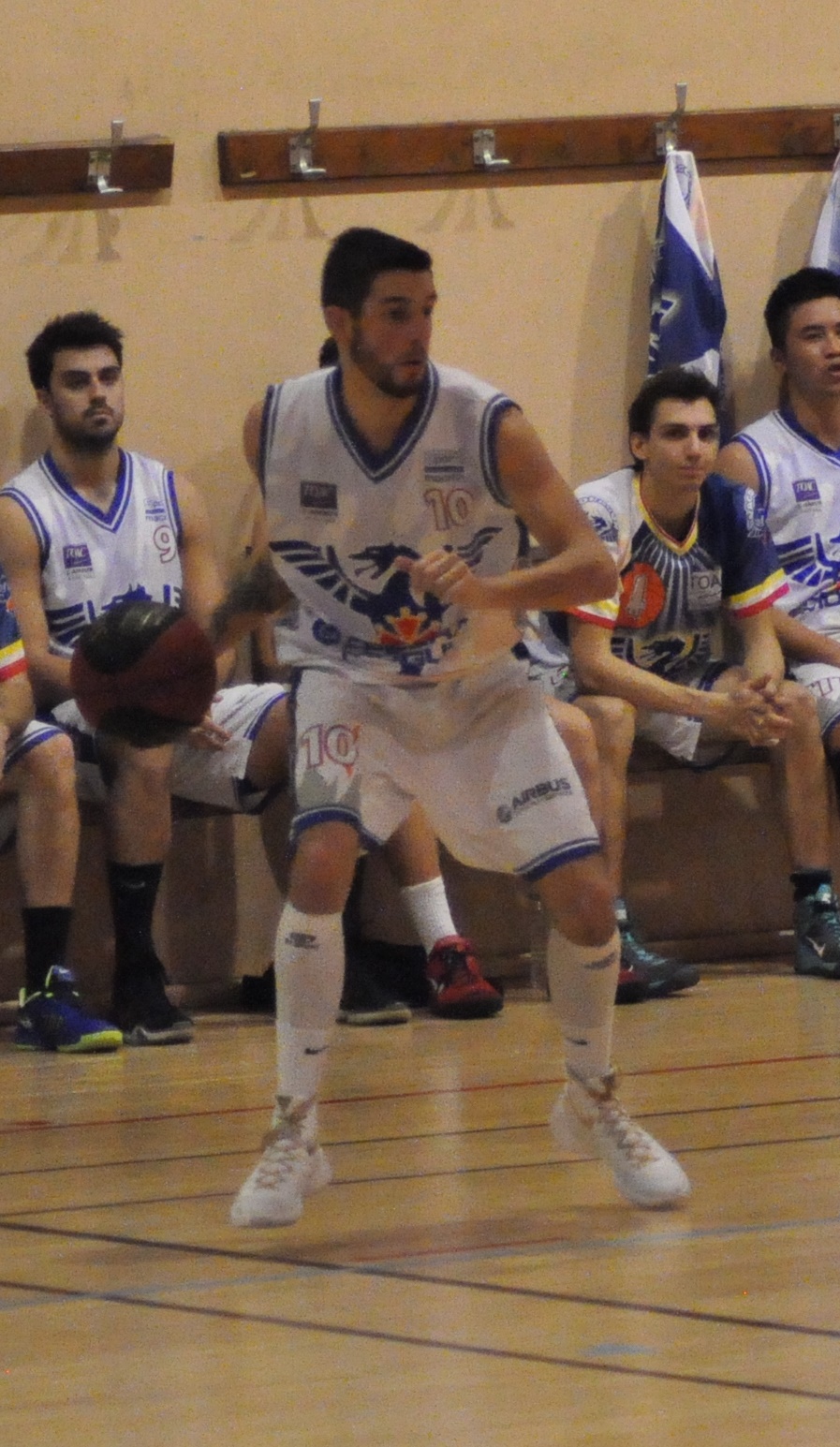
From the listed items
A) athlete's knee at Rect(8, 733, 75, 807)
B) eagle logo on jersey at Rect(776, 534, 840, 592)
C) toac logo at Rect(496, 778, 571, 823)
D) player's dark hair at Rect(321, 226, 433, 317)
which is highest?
player's dark hair at Rect(321, 226, 433, 317)

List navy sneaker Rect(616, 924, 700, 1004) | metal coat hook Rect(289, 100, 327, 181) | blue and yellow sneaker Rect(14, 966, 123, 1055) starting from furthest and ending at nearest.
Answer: metal coat hook Rect(289, 100, 327, 181)
navy sneaker Rect(616, 924, 700, 1004)
blue and yellow sneaker Rect(14, 966, 123, 1055)

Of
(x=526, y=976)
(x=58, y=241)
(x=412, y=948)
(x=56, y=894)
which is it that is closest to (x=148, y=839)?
(x=56, y=894)

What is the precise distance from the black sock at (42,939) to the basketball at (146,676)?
1.66 meters

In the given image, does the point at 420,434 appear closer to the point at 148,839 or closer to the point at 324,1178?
the point at 324,1178

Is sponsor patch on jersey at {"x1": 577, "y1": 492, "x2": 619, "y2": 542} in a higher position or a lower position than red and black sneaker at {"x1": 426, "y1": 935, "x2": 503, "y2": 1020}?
higher

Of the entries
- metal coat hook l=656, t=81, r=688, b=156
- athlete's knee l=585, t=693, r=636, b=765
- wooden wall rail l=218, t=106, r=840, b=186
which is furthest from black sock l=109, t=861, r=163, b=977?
metal coat hook l=656, t=81, r=688, b=156

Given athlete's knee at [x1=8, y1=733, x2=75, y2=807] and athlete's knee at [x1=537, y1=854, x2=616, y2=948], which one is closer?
athlete's knee at [x1=537, y1=854, x2=616, y2=948]

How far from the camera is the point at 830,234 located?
21.0 ft

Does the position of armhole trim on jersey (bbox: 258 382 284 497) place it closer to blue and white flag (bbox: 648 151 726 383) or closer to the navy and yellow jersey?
the navy and yellow jersey

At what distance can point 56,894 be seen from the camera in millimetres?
5016

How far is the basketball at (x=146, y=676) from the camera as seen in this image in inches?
131

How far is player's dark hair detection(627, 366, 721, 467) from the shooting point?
550 centimetres

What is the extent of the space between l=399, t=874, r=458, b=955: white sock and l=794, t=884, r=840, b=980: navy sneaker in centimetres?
97

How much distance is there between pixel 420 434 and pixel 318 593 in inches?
11.4
